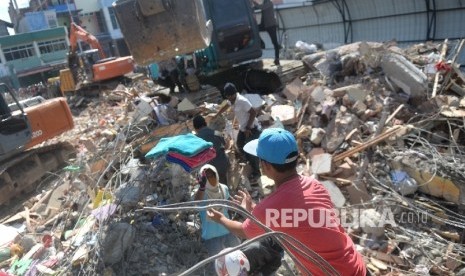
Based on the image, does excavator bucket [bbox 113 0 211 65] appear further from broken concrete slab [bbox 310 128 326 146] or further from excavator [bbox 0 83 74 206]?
excavator [bbox 0 83 74 206]

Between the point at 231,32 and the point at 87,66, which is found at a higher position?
the point at 231,32

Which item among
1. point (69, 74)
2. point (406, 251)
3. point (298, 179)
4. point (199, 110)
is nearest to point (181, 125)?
point (199, 110)

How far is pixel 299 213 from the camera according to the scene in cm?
199

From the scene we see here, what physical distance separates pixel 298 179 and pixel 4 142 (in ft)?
22.7

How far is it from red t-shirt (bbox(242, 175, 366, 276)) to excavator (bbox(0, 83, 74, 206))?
6551 mm

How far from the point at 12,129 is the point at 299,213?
7.08 m

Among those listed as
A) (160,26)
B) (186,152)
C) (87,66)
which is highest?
(160,26)

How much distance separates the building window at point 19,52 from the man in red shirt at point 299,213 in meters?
38.6

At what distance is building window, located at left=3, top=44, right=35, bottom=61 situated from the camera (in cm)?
3478

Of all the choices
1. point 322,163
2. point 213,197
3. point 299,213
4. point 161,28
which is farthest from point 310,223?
point 322,163

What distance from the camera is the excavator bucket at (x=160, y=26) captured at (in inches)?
196

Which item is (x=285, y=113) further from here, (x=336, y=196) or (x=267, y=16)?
(x=267, y=16)

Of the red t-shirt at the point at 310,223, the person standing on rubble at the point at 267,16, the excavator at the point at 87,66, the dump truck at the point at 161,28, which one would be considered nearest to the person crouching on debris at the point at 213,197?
the dump truck at the point at 161,28

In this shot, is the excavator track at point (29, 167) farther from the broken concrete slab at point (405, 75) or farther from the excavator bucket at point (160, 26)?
the broken concrete slab at point (405, 75)
